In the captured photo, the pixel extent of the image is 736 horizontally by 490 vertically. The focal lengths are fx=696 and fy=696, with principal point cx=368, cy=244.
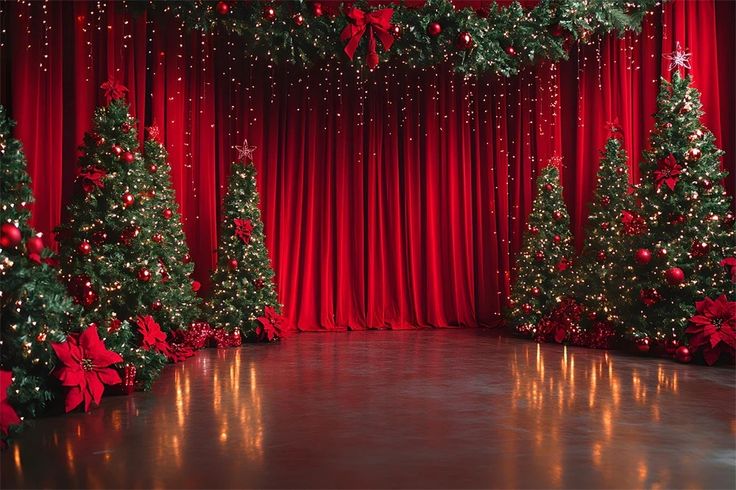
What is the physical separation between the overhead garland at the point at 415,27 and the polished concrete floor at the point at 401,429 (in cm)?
299

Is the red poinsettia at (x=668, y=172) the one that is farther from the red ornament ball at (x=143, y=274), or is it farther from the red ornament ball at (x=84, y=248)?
the red ornament ball at (x=84, y=248)

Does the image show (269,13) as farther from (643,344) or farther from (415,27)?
(643,344)

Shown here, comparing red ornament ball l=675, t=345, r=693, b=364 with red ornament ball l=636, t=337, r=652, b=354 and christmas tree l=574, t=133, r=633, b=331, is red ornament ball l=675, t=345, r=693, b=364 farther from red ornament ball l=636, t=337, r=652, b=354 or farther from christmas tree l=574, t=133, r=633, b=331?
christmas tree l=574, t=133, r=633, b=331

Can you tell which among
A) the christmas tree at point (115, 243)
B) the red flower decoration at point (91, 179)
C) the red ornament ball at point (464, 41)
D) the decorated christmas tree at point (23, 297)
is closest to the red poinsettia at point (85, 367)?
the decorated christmas tree at point (23, 297)

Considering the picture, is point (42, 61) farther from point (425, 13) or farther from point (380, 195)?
point (380, 195)

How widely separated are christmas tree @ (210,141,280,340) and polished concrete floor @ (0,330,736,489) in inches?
47.8

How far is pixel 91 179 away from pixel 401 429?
2.78m

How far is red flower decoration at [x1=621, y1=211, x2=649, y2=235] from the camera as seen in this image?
633cm

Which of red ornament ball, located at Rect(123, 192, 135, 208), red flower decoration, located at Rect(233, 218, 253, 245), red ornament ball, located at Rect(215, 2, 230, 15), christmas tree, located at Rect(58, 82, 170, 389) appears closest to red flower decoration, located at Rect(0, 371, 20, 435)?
christmas tree, located at Rect(58, 82, 170, 389)

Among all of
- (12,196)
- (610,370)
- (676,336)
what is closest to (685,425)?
(610,370)

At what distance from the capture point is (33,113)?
5770 mm

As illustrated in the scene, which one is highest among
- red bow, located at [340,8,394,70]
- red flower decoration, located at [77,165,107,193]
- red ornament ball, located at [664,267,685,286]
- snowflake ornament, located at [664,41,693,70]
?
red bow, located at [340,8,394,70]

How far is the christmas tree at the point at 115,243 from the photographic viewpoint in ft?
15.5

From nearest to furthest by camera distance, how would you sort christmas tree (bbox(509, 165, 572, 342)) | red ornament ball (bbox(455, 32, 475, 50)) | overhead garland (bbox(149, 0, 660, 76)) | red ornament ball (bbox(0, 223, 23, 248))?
red ornament ball (bbox(0, 223, 23, 248)), overhead garland (bbox(149, 0, 660, 76)), red ornament ball (bbox(455, 32, 475, 50)), christmas tree (bbox(509, 165, 572, 342))
